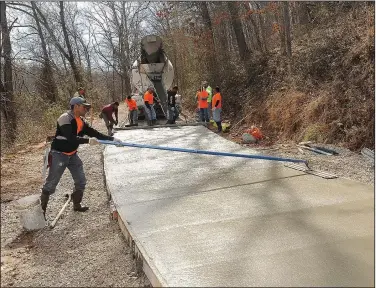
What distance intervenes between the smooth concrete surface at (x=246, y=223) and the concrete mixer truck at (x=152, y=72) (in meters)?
6.40

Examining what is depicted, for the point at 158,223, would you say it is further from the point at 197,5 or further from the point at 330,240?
the point at 197,5

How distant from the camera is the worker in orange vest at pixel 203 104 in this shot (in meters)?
12.2

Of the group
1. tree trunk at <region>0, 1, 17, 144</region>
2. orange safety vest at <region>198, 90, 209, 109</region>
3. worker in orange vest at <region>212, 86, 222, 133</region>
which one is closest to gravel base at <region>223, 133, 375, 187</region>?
worker in orange vest at <region>212, 86, 222, 133</region>

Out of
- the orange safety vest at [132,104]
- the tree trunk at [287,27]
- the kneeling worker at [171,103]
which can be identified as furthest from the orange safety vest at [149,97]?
the tree trunk at [287,27]

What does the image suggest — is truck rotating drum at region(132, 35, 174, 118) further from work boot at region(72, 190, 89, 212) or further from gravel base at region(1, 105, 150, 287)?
gravel base at region(1, 105, 150, 287)

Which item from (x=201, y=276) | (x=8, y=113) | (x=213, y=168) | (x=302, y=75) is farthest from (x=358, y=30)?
(x=8, y=113)

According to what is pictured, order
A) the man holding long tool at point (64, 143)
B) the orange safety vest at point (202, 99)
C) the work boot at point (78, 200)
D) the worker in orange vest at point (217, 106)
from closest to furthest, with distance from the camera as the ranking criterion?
the man holding long tool at point (64, 143) → the work boot at point (78, 200) → the worker in orange vest at point (217, 106) → the orange safety vest at point (202, 99)

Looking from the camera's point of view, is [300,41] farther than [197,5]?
No

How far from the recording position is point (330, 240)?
3.52 metres

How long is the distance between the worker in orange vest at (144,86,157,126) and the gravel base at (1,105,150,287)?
6.91 metres

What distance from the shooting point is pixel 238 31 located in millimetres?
15438

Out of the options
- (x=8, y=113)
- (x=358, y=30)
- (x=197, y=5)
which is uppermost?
(x=197, y=5)

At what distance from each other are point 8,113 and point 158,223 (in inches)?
301

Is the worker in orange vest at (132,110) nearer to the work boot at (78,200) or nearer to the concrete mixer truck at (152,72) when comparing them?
the concrete mixer truck at (152,72)
